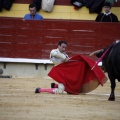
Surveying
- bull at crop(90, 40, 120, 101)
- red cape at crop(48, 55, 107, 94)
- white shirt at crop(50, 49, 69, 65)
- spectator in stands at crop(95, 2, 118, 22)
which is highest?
bull at crop(90, 40, 120, 101)

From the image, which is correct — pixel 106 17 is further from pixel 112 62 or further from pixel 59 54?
pixel 112 62

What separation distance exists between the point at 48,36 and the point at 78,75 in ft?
13.7

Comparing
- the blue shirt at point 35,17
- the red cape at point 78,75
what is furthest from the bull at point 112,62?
the blue shirt at point 35,17

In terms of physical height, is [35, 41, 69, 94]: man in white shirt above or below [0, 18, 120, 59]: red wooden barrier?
above

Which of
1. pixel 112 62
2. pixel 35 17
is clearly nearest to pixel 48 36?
pixel 35 17

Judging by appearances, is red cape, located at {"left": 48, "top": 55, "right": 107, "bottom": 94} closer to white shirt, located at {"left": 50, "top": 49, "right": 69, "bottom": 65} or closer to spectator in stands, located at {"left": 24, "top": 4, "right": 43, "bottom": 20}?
white shirt, located at {"left": 50, "top": 49, "right": 69, "bottom": 65}

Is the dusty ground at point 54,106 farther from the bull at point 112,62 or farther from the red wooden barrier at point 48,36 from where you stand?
the red wooden barrier at point 48,36

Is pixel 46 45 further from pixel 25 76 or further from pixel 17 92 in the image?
pixel 17 92

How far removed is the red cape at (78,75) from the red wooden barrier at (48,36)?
3854mm

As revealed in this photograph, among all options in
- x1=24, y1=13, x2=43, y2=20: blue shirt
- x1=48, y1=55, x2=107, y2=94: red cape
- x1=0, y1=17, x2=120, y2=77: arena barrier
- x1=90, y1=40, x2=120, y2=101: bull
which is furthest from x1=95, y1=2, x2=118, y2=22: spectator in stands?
x1=90, y1=40, x2=120, y2=101: bull

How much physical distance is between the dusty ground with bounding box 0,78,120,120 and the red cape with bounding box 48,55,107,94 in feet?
0.60

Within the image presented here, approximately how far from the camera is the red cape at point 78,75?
34.1 ft

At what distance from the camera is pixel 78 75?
10.6 metres

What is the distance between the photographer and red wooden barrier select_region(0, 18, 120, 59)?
47.6 feet
